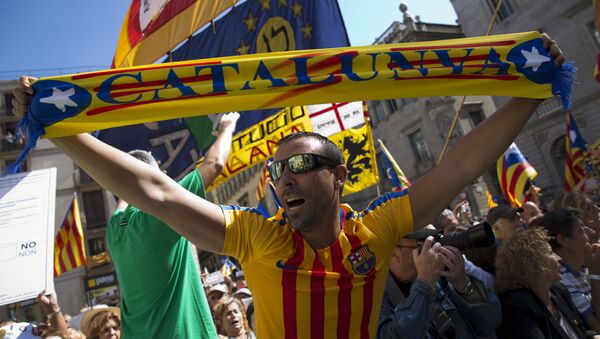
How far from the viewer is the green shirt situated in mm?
2205

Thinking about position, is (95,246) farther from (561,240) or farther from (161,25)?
(561,240)

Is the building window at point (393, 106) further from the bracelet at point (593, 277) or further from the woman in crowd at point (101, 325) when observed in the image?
the woman in crowd at point (101, 325)

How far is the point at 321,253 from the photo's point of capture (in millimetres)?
1801

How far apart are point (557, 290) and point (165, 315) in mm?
2914

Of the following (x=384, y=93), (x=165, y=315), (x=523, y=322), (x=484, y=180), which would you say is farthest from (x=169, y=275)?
(x=484, y=180)

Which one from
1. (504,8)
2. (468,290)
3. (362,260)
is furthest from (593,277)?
(504,8)

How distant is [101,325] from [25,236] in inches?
40.4

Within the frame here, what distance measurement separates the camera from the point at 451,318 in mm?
2508

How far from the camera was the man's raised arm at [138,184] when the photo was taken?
4.87 ft

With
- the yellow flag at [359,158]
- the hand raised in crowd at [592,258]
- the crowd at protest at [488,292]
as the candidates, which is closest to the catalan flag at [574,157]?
the yellow flag at [359,158]

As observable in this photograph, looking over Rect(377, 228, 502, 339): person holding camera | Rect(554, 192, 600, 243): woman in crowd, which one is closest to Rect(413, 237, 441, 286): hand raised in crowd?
Rect(377, 228, 502, 339): person holding camera

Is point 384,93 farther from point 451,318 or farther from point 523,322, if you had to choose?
point 523,322

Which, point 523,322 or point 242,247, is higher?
point 242,247

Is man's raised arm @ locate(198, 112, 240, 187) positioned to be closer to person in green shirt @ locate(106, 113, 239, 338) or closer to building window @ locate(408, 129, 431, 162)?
person in green shirt @ locate(106, 113, 239, 338)
